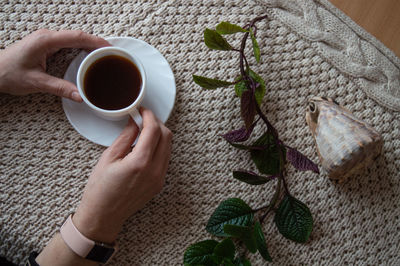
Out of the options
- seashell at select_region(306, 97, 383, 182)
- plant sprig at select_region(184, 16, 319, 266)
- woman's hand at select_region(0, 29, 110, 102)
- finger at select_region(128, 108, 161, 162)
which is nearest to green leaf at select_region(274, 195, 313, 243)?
plant sprig at select_region(184, 16, 319, 266)

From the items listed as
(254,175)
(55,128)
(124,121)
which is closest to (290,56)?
(254,175)

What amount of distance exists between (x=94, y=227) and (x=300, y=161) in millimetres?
446

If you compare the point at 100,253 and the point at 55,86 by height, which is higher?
the point at 55,86

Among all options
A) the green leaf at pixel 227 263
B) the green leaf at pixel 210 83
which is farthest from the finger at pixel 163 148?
the green leaf at pixel 227 263

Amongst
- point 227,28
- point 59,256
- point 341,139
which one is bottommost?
point 59,256

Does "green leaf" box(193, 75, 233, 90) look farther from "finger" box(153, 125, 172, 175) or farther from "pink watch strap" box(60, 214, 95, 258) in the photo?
"pink watch strap" box(60, 214, 95, 258)

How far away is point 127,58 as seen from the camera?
27.0 inches

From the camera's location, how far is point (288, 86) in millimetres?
783

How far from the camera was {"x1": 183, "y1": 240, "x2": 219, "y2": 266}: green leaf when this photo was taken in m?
0.68

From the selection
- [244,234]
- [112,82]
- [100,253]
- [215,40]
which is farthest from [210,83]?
[100,253]

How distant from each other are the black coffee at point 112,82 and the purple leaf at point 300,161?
0.35 meters

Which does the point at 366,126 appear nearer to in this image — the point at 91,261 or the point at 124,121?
the point at 124,121

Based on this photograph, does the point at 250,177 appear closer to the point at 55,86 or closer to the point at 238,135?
the point at 238,135

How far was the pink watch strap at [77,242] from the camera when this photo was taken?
69 cm
